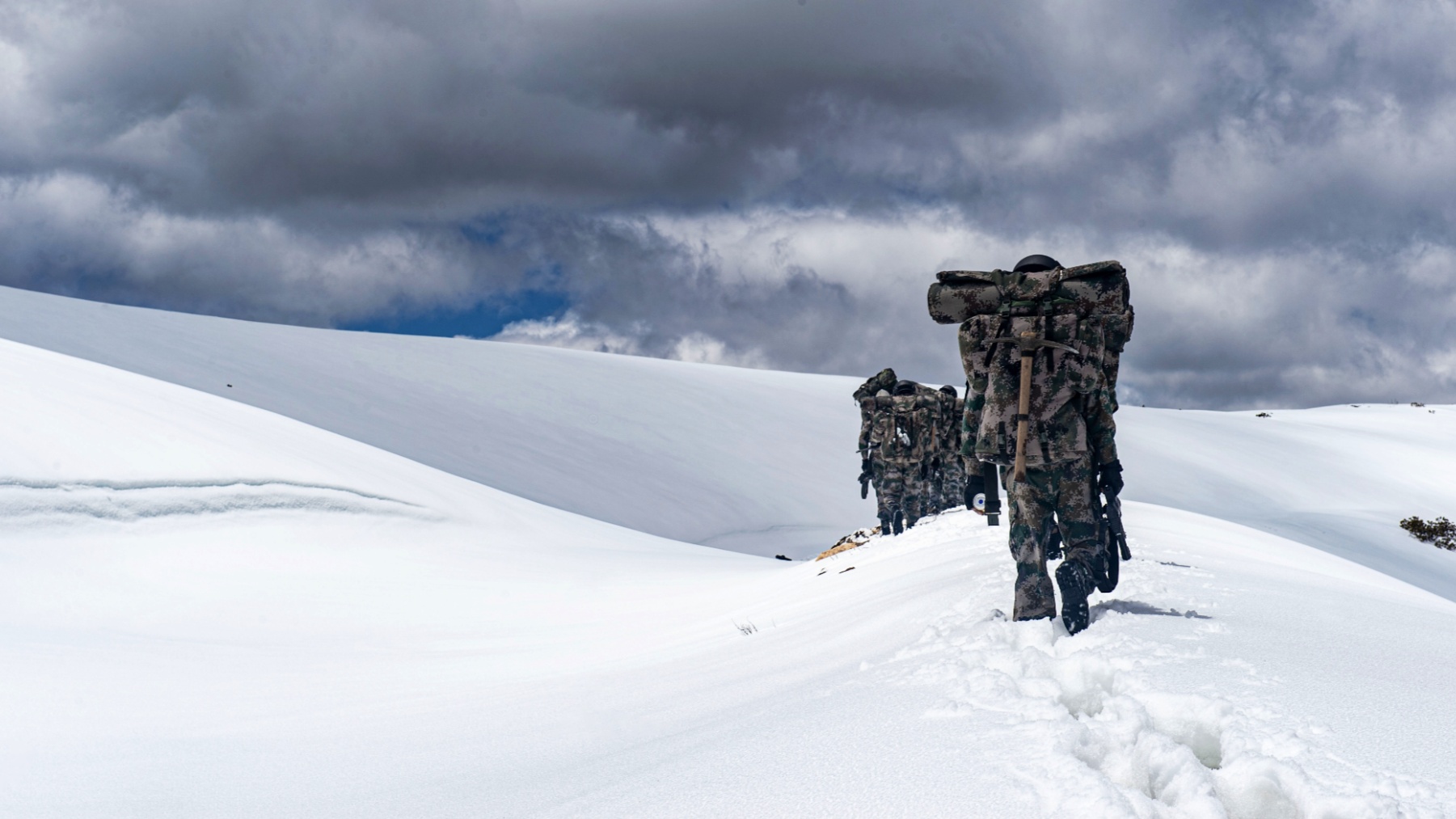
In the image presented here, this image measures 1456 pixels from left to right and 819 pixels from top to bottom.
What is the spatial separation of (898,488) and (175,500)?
10333mm

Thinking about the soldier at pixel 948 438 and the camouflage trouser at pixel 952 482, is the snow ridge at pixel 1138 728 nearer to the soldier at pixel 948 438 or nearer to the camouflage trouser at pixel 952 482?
the soldier at pixel 948 438

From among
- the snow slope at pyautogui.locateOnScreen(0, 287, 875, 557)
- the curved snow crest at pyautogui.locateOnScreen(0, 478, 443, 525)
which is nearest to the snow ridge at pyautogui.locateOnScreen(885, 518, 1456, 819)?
the curved snow crest at pyautogui.locateOnScreen(0, 478, 443, 525)

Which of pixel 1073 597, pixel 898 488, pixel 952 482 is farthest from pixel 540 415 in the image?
pixel 1073 597

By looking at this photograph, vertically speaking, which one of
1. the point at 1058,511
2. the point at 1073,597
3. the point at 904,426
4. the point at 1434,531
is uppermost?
the point at 904,426

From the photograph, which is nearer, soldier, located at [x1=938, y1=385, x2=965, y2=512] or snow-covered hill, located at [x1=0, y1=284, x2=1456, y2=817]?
snow-covered hill, located at [x1=0, y1=284, x2=1456, y2=817]

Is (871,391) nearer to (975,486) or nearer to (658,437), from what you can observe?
(975,486)

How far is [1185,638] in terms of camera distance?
3.61m

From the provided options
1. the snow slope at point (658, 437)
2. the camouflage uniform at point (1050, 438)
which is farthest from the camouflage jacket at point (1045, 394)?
the snow slope at point (658, 437)

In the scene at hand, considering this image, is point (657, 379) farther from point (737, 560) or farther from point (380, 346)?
point (737, 560)

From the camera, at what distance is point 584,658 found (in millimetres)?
5980

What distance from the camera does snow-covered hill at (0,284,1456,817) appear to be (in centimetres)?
241

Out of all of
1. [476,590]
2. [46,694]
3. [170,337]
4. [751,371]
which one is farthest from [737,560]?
[751,371]

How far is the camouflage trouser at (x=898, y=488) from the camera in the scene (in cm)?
1521

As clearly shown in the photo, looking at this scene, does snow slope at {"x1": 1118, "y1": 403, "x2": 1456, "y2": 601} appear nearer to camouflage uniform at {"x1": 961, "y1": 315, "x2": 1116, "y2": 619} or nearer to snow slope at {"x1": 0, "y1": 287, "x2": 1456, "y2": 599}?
snow slope at {"x1": 0, "y1": 287, "x2": 1456, "y2": 599}
